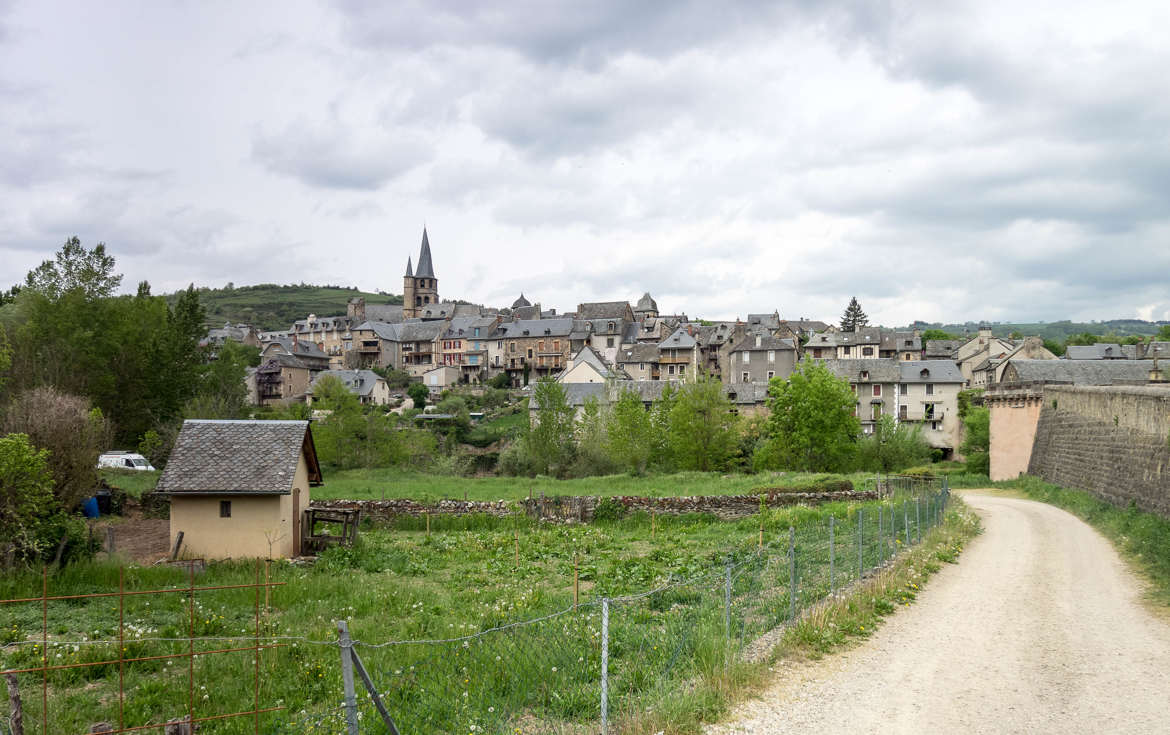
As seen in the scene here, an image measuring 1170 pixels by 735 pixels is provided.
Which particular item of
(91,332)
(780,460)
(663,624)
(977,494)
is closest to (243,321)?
(91,332)

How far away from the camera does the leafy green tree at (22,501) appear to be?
1708 cm

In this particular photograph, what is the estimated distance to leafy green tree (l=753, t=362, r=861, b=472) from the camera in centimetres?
5547

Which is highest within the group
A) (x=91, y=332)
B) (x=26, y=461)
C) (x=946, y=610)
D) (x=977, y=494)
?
(x=91, y=332)

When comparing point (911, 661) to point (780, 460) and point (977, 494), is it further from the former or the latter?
point (780, 460)

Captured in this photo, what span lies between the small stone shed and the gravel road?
1649 cm

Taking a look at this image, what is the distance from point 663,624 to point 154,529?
23.0 meters

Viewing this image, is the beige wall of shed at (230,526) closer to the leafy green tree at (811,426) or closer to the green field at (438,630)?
the green field at (438,630)

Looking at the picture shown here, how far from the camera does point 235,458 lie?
2281 cm

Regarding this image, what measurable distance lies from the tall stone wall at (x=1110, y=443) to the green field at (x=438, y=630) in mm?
11888

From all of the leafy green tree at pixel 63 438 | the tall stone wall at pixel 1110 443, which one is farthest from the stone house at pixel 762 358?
the leafy green tree at pixel 63 438

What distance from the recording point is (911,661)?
11.0m

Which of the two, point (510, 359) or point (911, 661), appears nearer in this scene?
point (911, 661)

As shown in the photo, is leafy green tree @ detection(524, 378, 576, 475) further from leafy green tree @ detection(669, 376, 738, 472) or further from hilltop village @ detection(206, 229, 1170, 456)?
hilltop village @ detection(206, 229, 1170, 456)

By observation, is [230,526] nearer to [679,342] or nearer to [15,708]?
[15,708]
